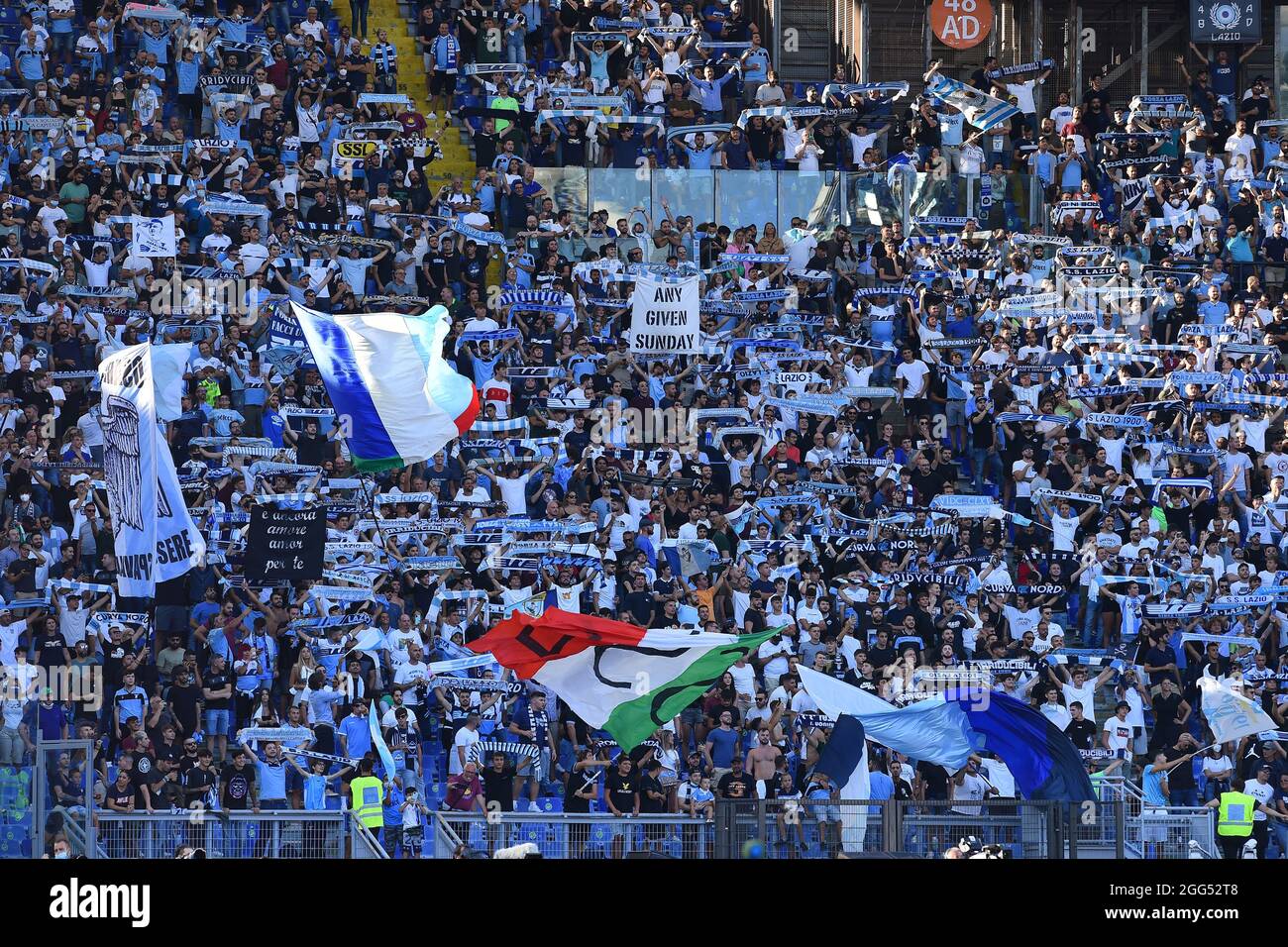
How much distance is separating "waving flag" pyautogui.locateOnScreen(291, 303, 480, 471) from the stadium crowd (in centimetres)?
165

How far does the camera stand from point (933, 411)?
2725cm

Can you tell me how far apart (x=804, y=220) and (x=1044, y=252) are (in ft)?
9.60

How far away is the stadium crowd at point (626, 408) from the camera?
22250mm

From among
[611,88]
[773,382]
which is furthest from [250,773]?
[611,88]

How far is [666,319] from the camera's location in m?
27.6

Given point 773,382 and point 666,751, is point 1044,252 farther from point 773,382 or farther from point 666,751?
point 666,751

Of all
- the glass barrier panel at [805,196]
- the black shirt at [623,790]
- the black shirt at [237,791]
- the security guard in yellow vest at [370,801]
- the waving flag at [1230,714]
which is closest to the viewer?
the security guard in yellow vest at [370,801]

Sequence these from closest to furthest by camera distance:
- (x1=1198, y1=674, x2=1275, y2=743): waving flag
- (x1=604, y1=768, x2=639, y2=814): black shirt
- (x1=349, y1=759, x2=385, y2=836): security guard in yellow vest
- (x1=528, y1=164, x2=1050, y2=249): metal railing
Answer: (x1=349, y1=759, x2=385, y2=836): security guard in yellow vest, (x1=604, y1=768, x2=639, y2=814): black shirt, (x1=1198, y1=674, x2=1275, y2=743): waving flag, (x1=528, y1=164, x2=1050, y2=249): metal railing

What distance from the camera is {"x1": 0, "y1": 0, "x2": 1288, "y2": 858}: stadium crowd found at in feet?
73.0

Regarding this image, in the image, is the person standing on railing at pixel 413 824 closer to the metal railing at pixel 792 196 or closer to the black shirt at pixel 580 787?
the black shirt at pixel 580 787

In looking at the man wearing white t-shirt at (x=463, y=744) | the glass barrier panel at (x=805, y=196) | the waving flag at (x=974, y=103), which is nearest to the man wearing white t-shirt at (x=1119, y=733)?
the man wearing white t-shirt at (x=463, y=744)

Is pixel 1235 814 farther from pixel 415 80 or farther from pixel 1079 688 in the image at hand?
pixel 415 80

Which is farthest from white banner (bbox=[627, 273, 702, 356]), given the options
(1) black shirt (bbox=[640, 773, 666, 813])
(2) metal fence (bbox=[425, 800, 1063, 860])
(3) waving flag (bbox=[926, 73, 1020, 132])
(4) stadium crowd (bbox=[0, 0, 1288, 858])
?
(2) metal fence (bbox=[425, 800, 1063, 860])

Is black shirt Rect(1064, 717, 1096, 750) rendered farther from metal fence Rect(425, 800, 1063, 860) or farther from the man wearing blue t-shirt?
metal fence Rect(425, 800, 1063, 860)
